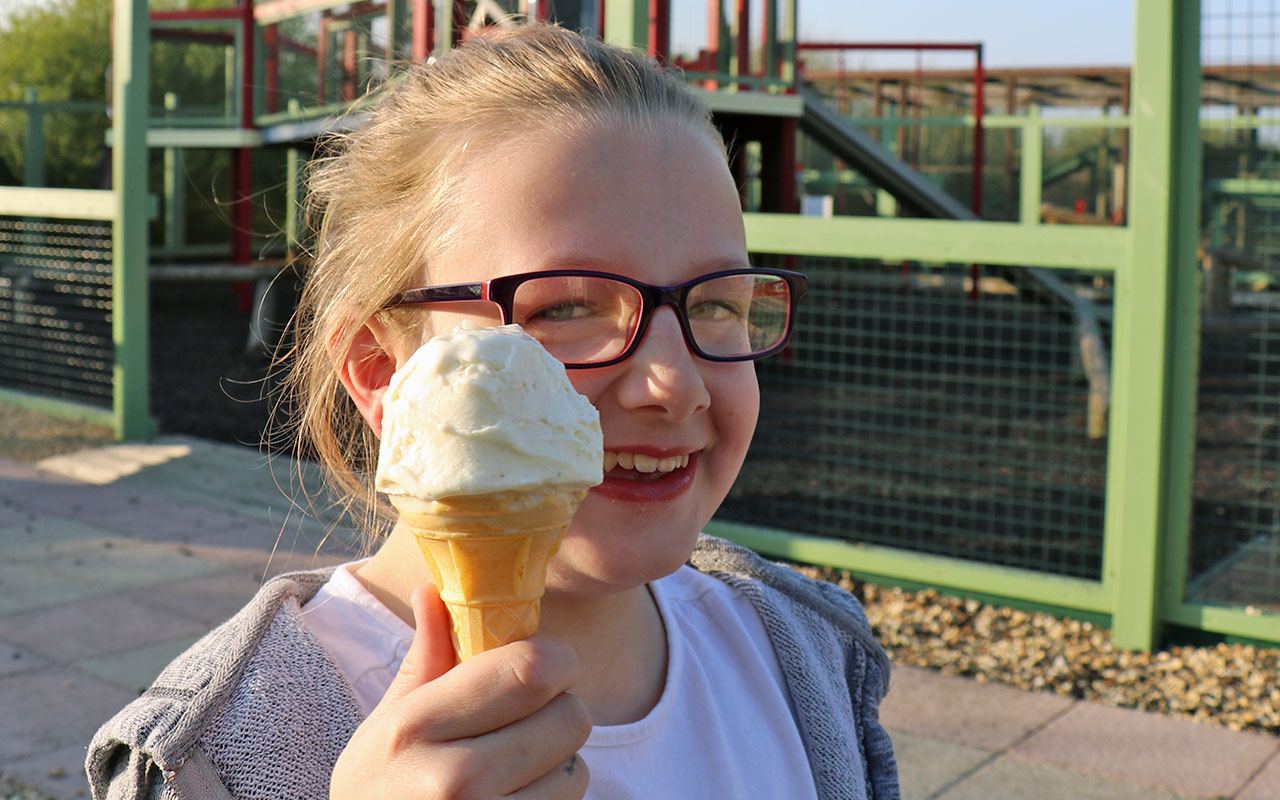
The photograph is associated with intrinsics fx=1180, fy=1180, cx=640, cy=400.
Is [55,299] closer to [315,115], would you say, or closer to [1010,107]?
[315,115]

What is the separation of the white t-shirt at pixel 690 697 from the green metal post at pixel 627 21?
4090mm

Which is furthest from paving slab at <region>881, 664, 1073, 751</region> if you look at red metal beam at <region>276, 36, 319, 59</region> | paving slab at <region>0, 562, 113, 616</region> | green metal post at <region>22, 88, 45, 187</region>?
green metal post at <region>22, 88, 45, 187</region>

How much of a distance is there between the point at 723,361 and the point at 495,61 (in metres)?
0.51

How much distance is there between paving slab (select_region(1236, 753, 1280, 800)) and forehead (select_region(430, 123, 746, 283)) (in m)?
3.04

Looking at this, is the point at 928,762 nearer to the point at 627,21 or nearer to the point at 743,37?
the point at 627,21

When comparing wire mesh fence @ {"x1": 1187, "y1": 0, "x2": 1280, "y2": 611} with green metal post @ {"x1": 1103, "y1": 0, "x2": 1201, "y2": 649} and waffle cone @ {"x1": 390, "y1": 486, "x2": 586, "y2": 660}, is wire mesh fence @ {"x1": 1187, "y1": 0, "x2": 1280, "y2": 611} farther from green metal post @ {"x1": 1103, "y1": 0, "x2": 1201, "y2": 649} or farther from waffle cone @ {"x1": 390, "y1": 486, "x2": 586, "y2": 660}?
waffle cone @ {"x1": 390, "y1": 486, "x2": 586, "y2": 660}

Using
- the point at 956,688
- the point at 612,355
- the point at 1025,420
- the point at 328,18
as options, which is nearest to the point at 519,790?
the point at 612,355

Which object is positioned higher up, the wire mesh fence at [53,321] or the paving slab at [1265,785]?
the wire mesh fence at [53,321]

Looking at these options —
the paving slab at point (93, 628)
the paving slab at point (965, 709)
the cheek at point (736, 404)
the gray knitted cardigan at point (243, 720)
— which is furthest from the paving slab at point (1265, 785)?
the paving slab at point (93, 628)

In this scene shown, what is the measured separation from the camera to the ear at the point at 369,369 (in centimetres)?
149

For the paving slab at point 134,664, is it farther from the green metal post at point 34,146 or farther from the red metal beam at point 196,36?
the red metal beam at point 196,36

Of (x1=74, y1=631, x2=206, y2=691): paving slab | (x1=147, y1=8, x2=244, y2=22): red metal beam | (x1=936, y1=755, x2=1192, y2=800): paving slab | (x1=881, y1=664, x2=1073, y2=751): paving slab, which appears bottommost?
(x1=936, y1=755, x2=1192, y2=800): paving slab

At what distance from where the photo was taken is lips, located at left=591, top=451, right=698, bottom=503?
132 centimetres

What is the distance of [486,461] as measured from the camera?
1027 millimetres
